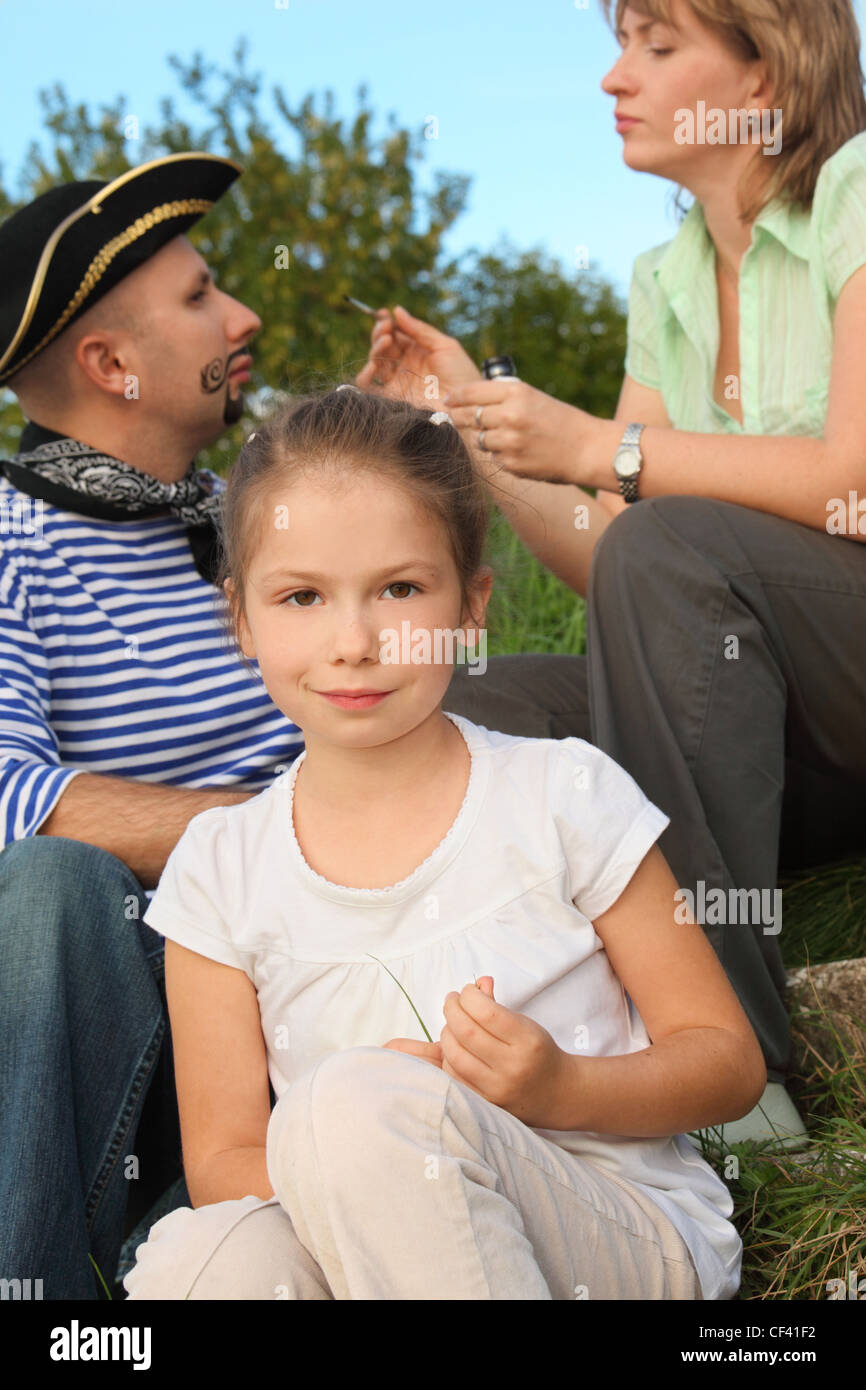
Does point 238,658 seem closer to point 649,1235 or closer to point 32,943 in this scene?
point 32,943

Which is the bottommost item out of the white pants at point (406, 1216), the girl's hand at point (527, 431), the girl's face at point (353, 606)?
the white pants at point (406, 1216)

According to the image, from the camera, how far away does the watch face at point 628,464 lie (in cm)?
250

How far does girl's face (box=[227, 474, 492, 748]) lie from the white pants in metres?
0.45

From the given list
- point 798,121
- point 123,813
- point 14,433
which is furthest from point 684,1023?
point 14,433

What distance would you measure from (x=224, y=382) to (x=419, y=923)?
1.72m

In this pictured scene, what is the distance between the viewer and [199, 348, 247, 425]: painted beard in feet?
9.87

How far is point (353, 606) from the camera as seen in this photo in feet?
5.49

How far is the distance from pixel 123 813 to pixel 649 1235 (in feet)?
3.67

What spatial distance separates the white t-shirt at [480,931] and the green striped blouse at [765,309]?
4.10ft

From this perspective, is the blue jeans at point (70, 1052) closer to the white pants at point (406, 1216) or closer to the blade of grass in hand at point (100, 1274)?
the blade of grass in hand at point (100, 1274)

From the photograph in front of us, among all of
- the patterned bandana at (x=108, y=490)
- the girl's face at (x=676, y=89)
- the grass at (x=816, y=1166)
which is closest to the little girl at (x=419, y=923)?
the grass at (x=816, y=1166)

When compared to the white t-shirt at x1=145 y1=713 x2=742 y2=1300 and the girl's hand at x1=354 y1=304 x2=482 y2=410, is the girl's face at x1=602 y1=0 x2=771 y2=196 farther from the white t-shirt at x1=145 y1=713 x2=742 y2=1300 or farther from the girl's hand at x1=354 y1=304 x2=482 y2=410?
the white t-shirt at x1=145 y1=713 x2=742 y2=1300

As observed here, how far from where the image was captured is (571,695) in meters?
2.92

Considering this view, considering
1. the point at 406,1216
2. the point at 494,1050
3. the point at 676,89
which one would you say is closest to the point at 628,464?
the point at 676,89
